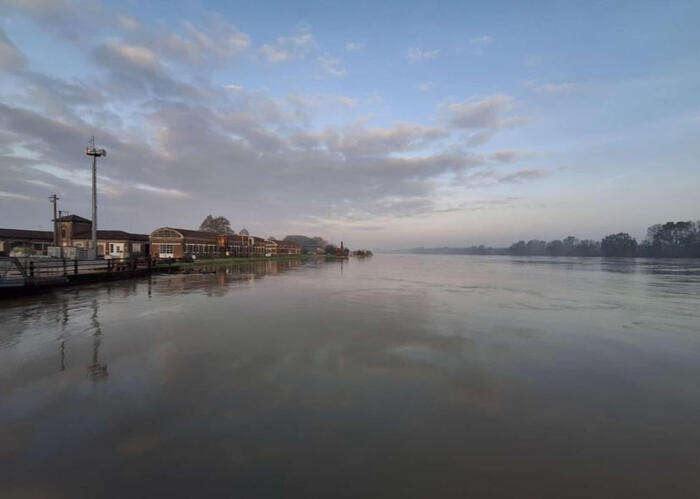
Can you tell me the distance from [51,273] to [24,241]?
184 feet

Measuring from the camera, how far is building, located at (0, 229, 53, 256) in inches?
2233

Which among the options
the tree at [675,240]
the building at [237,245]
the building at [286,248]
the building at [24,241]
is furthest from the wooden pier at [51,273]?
the tree at [675,240]

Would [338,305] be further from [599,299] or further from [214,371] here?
[599,299]

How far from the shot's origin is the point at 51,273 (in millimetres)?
22797

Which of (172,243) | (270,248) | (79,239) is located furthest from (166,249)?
(270,248)

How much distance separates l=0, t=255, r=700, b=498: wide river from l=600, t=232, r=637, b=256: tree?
221 meters

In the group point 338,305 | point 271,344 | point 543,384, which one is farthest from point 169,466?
point 338,305

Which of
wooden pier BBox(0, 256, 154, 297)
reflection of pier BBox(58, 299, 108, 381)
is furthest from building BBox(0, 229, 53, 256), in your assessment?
reflection of pier BBox(58, 299, 108, 381)

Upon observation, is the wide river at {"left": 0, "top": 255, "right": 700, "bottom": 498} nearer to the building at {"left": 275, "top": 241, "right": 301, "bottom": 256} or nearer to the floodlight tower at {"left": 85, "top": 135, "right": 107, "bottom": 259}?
the floodlight tower at {"left": 85, "top": 135, "right": 107, "bottom": 259}

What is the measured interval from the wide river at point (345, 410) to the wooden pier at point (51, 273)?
29.7 feet

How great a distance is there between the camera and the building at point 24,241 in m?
56.7

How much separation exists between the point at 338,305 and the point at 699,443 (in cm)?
1365

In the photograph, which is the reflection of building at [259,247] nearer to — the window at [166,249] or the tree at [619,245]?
the window at [166,249]

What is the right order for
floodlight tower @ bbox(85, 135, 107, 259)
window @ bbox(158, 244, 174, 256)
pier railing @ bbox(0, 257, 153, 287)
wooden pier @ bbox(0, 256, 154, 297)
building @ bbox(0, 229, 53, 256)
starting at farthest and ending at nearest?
window @ bbox(158, 244, 174, 256), building @ bbox(0, 229, 53, 256), floodlight tower @ bbox(85, 135, 107, 259), pier railing @ bbox(0, 257, 153, 287), wooden pier @ bbox(0, 256, 154, 297)
